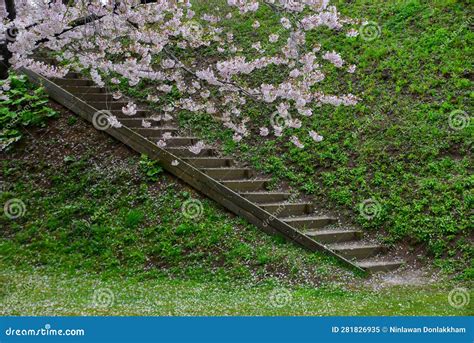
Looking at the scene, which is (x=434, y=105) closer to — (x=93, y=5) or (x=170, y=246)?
(x=170, y=246)

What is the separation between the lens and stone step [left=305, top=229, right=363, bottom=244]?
329 inches

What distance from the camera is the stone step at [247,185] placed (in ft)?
31.0

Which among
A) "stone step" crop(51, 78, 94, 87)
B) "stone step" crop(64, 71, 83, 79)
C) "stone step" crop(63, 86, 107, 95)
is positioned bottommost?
"stone step" crop(63, 86, 107, 95)

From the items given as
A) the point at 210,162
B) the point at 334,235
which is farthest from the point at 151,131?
the point at 334,235

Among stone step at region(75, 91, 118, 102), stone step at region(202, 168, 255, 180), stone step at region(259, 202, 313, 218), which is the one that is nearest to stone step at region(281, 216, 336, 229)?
stone step at region(259, 202, 313, 218)

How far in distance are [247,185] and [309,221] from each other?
1.53 metres

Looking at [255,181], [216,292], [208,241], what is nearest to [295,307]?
[216,292]

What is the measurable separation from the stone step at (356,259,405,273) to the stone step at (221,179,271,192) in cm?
263

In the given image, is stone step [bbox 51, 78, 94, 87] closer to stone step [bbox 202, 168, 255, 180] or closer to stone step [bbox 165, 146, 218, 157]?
stone step [bbox 165, 146, 218, 157]

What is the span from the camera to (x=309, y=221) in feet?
28.8

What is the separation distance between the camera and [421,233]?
8.28 meters

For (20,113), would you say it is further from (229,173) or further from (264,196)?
(264,196)

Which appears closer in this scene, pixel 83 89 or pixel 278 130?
pixel 278 130

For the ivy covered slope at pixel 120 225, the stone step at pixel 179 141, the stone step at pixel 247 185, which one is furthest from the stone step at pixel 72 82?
the stone step at pixel 247 185
